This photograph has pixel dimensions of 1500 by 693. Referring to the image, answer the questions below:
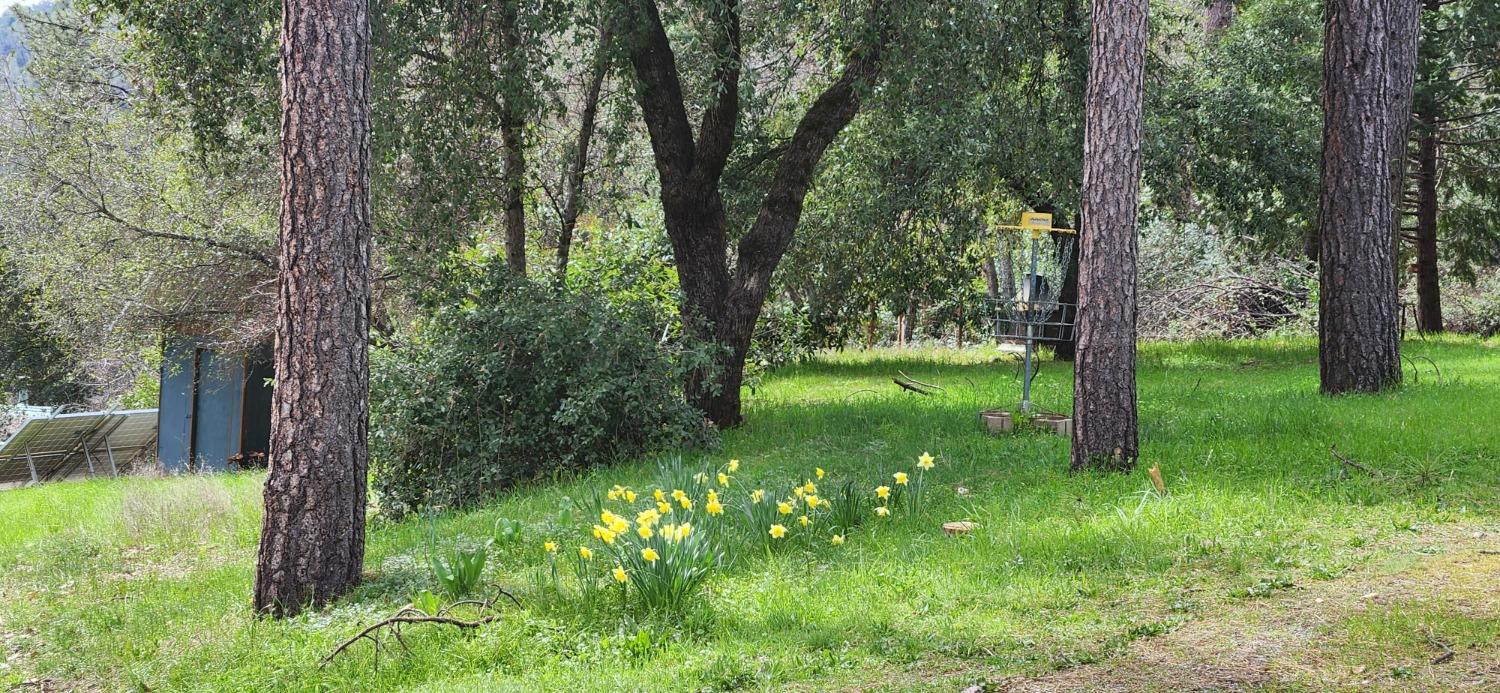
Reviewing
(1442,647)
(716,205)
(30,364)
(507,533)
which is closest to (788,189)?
(716,205)

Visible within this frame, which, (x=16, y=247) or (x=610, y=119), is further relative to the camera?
(x=16, y=247)

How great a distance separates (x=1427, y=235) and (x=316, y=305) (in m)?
17.5

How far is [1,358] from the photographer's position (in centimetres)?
2681

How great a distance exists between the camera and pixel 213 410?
19.0m

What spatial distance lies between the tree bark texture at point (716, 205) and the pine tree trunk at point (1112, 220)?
442cm

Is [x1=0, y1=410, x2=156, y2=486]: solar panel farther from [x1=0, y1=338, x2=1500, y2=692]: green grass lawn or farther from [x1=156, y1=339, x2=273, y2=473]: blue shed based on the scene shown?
[x1=0, y1=338, x2=1500, y2=692]: green grass lawn

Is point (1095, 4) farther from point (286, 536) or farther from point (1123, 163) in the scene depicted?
point (286, 536)

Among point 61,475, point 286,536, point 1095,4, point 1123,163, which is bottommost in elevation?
point 61,475

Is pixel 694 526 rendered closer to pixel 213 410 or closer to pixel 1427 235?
pixel 213 410

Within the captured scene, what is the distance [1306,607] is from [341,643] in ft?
12.7

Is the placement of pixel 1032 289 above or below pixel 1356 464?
above

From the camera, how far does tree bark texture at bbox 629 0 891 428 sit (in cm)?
1116

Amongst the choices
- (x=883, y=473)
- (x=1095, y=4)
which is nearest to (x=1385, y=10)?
(x=1095, y=4)

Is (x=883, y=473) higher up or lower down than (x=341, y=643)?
higher up
